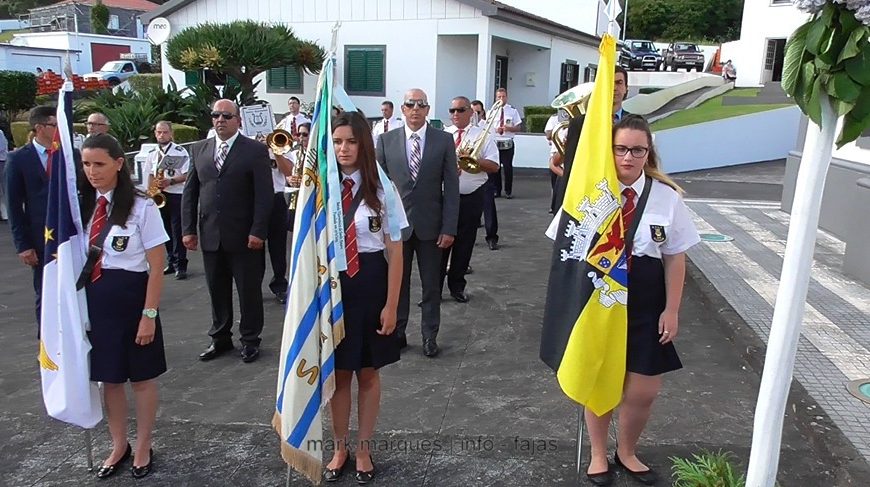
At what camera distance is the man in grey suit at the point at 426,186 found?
214 inches

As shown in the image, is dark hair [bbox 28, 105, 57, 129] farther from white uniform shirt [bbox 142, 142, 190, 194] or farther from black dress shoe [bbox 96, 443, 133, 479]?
black dress shoe [bbox 96, 443, 133, 479]

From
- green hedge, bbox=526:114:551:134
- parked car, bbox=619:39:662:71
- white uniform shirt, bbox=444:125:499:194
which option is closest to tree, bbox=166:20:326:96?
green hedge, bbox=526:114:551:134

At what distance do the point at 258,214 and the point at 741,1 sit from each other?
59.1m

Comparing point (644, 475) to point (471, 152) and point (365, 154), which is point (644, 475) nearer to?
point (365, 154)

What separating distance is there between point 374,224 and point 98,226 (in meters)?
1.44

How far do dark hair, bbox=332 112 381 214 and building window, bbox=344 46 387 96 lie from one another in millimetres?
14670

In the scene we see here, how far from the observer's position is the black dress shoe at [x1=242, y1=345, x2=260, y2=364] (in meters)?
5.43

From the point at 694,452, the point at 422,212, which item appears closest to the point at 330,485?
the point at 694,452

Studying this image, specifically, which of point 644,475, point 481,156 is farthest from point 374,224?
point 481,156

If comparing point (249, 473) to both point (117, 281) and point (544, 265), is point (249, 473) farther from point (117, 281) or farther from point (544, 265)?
point (544, 265)

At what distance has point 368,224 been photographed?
3.52 m

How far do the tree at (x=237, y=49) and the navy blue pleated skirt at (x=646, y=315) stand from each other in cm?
1483

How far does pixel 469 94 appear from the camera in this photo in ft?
60.5

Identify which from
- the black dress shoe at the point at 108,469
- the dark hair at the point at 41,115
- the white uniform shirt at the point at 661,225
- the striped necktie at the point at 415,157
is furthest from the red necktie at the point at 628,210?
the dark hair at the point at 41,115
